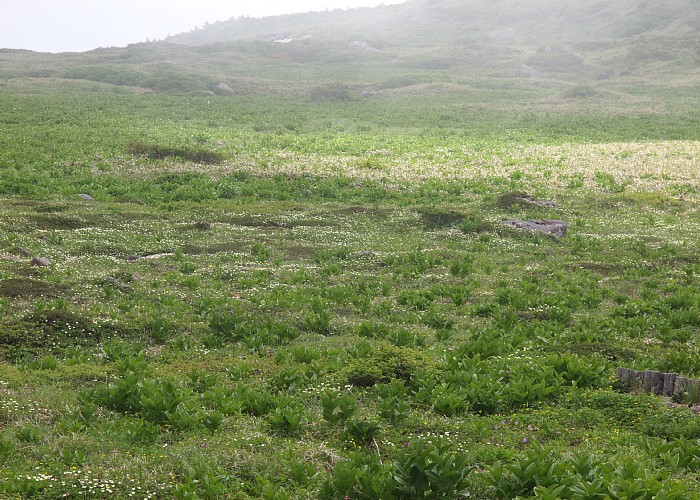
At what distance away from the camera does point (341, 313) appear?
16812 mm

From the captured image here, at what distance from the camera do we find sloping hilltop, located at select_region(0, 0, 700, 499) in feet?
28.0

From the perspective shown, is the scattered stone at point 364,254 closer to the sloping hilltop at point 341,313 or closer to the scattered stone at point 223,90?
the sloping hilltop at point 341,313

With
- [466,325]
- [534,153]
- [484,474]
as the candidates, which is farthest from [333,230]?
[534,153]

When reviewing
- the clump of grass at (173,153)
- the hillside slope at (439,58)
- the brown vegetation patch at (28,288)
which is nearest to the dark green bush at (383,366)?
the brown vegetation patch at (28,288)

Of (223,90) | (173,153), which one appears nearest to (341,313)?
(173,153)

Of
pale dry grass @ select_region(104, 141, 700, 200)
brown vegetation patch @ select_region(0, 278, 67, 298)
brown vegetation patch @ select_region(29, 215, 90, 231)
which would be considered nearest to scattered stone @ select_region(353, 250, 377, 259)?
brown vegetation patch @ select_region(0, 278, 67, 298)

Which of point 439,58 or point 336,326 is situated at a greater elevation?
point 439,58

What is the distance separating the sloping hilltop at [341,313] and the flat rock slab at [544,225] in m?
0.18

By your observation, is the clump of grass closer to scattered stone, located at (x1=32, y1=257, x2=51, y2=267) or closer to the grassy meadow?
the grassy meadow

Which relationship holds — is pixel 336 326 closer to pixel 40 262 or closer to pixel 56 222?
pixel 40 262

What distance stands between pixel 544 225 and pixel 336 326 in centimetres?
1480

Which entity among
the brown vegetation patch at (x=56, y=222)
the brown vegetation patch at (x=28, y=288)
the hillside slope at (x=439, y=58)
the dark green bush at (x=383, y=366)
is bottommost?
the dark green bush at (x=383, y=366)

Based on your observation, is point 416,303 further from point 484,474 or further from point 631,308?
point 484,474

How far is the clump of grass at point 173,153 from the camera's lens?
4012cm
